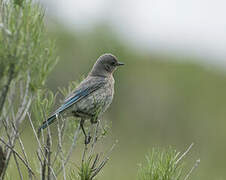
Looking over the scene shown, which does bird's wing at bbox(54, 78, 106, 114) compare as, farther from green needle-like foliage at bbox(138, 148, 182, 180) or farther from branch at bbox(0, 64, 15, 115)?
branch at bbox(0, 64, 15, 115)

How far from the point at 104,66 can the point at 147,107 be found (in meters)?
4.28

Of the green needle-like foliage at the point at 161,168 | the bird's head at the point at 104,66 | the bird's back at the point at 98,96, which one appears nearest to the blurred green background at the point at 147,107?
the bird's head at the point at 104,66

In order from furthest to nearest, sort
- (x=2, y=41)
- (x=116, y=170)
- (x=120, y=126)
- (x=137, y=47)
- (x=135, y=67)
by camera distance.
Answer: (x=137, y=47)
(x=135, y=67)
(x=120, y=126)
(x=116, y=170)
(x=2, y=41)

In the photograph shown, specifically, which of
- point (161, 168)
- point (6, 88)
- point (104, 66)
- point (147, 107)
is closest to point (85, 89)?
point (104, 66)

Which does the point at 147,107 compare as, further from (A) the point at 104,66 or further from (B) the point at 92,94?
(B) the point at 92,94

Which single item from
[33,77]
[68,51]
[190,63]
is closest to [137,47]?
[190,63]

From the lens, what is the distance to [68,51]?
34.1 ft

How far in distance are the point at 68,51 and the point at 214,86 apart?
270 cm

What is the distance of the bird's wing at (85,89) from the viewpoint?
4945 mm

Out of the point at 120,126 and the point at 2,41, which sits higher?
the point at 2,41

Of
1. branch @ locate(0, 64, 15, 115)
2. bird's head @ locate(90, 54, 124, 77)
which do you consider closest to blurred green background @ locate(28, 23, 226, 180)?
bird's head @ locate(90, 54, 124, 77)

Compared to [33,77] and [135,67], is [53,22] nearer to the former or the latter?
[135,67]

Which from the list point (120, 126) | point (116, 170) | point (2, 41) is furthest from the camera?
point (120, 126)

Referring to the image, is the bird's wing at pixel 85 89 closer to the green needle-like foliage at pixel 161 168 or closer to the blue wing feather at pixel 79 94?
the blue wing feather at pixel 79 94
